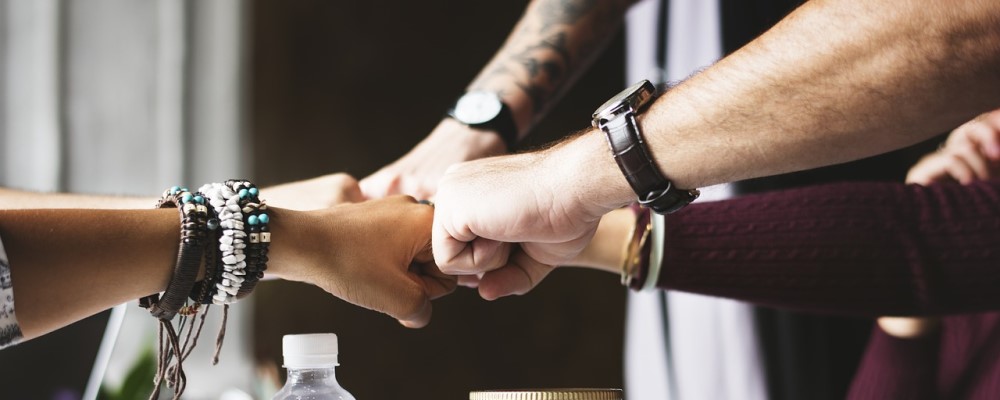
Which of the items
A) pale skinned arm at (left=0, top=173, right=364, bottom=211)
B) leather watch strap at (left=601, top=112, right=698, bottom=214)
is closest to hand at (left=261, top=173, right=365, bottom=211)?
pale skinned arm at (left=0, top=173, right=364, bottom=211)

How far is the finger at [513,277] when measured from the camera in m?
0.95

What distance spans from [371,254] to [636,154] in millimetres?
303

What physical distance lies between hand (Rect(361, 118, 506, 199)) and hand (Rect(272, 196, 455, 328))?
0.27m

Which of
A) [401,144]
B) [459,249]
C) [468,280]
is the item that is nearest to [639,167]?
[459,249]

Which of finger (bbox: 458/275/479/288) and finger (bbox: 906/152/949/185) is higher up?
finger (bbox: 906/152/949/185)

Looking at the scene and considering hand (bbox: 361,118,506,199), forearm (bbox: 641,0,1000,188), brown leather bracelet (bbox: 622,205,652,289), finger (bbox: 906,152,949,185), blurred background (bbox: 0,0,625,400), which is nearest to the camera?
forearm (bbox: 641,0,1000,188)

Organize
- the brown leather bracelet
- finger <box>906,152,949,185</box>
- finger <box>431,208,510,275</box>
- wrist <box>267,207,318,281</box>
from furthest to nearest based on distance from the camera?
finger <box>906,152,949,185</box>
the brown leather bracelet
finger <box>431,208,510,275</box>
wrist <box>267,207,318,281</box>

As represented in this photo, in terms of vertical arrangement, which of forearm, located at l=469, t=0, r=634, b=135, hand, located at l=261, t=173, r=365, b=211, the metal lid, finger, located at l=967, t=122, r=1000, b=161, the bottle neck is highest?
forearm, located at l=469, t=0, r=634, b=135

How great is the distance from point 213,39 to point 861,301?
5.36 feet

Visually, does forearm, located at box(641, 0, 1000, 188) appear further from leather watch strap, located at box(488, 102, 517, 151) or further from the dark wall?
the dark wall

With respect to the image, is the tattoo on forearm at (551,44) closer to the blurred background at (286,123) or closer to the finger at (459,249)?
the finger at (459,249)

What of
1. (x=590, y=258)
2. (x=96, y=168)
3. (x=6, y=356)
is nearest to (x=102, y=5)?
(x=96, y=168)

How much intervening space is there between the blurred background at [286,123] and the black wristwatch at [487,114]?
2.95 feet

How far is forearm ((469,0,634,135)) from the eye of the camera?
1.39 m
